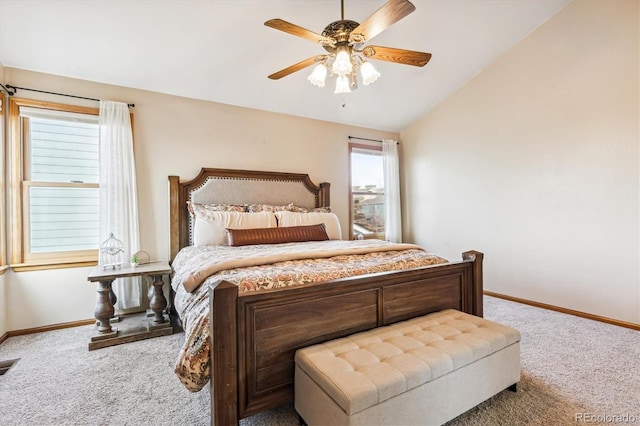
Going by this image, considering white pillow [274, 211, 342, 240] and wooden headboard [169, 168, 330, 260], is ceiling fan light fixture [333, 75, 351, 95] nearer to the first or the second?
white pillow [274, 211, 342, 240]

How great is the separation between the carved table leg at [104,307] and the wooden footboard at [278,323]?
1.79 metres

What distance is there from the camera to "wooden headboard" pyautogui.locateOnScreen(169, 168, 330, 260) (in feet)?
11.1

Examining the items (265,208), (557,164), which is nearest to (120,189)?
(265,208)

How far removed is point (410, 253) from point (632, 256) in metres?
2.23

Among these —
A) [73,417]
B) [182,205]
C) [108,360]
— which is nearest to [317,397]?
[73,417]

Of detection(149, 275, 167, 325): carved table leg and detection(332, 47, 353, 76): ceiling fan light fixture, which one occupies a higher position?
detection(332, 47, 353, 76): ceiling fan light fixture

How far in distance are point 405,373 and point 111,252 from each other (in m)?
2.94

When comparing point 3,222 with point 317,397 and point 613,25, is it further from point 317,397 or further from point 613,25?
point 613,25

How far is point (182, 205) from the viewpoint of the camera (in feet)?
11.2

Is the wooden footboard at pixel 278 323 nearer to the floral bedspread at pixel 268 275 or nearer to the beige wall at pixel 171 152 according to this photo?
the floral bedspread at pixel 268 275

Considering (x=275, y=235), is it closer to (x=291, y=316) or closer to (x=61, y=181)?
(x=291, y=316)

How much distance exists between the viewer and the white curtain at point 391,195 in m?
4.84

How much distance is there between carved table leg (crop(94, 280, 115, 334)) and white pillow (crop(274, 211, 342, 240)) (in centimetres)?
170

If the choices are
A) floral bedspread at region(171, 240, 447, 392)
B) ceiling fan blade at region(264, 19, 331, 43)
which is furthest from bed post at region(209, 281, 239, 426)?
ceiling fan blade at region(264, 19, 331, 43)
